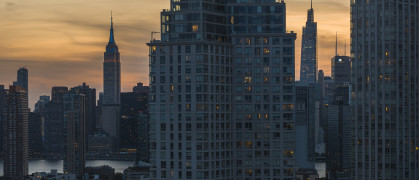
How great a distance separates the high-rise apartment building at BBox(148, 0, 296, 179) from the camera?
15200 cm

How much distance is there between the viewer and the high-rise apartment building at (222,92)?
499 feet

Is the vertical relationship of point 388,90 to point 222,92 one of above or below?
above

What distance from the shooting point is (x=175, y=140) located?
152250 millimetres

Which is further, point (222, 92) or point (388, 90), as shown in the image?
point (388, 90)

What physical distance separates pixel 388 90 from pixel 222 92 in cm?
3411

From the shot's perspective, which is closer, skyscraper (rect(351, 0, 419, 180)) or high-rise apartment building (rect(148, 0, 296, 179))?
high-rise apartment building (rect(148, 0, 296, 179))

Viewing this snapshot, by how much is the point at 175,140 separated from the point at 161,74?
1291 centimetres

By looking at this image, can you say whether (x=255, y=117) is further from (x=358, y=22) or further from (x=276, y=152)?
(x=358, y=22)

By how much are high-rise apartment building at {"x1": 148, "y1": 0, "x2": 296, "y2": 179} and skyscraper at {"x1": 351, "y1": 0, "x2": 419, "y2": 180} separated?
16627 millimetres

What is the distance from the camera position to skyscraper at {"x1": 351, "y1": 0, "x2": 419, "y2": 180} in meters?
160

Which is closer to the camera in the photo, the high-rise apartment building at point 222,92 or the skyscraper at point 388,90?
the high-rise apartment building at point 222,92

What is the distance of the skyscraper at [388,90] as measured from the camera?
16038 centimetres

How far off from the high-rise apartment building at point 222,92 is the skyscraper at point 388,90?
16627 mm

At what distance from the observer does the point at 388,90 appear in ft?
530
